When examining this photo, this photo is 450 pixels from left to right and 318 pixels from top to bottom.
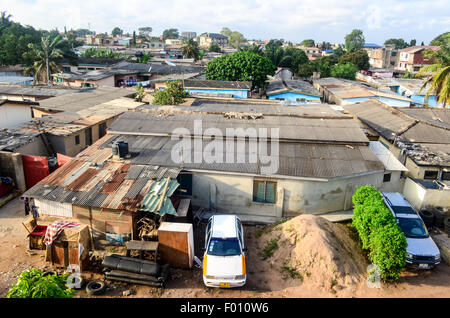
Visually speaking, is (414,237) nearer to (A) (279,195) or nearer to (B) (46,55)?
(A) (279,195)

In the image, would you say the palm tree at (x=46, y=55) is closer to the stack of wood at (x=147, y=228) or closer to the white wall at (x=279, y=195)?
the white wall at (x=279, y=195)

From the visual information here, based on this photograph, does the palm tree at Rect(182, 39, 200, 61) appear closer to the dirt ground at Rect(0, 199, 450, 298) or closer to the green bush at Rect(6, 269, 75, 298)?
the dirt ground at Rect(0, 199, 450, 298)

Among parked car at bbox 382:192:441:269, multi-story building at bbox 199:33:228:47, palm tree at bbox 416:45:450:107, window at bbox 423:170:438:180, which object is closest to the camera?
parked car at bbox 382:192:441:269

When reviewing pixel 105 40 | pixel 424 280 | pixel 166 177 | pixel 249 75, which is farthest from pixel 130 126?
pixel 105 40

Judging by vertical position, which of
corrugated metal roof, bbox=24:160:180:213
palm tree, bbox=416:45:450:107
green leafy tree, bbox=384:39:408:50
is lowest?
corrugated metal roof, bbox=24:160:180:213

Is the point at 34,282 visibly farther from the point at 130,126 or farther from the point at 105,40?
the point at 105,40

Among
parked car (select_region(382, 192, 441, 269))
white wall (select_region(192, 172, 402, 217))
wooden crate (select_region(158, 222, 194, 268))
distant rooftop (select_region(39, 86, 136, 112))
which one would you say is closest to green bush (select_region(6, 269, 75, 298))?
wooden crate (select_region(158, 222, 194, 268))
